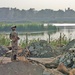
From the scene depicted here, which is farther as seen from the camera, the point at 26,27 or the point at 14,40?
the point at 26,27

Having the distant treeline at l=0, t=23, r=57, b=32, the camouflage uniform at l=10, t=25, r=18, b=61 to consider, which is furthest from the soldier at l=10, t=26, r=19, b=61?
the distant treeline at l=0, t=23, r=57, b=32

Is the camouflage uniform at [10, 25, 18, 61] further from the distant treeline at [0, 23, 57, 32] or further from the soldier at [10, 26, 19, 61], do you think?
the distant treeline at [0, 23, 57, 32]

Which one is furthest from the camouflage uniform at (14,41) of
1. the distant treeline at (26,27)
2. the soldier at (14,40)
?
the distant treeline at (26,27)

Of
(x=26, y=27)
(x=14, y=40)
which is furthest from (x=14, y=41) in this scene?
(x=26, y=27)

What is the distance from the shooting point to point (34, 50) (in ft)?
42.1

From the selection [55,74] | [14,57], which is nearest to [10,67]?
[55,74]

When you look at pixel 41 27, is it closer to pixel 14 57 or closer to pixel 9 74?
pixel 14 57

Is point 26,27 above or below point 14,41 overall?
below

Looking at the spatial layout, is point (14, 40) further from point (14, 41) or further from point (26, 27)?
point (26, 27)

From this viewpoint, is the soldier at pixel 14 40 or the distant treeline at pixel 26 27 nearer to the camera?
the soldier at pixel 14 40

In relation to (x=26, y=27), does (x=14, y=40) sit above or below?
above

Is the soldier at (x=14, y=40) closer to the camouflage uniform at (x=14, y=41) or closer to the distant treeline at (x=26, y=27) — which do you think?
the camouflage uniform at (x=14, y=41)

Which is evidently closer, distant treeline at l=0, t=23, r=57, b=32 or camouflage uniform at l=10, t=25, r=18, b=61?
camouflage uniform at l=10, t=25, r=18, b=61

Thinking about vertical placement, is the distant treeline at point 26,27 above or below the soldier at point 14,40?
below
